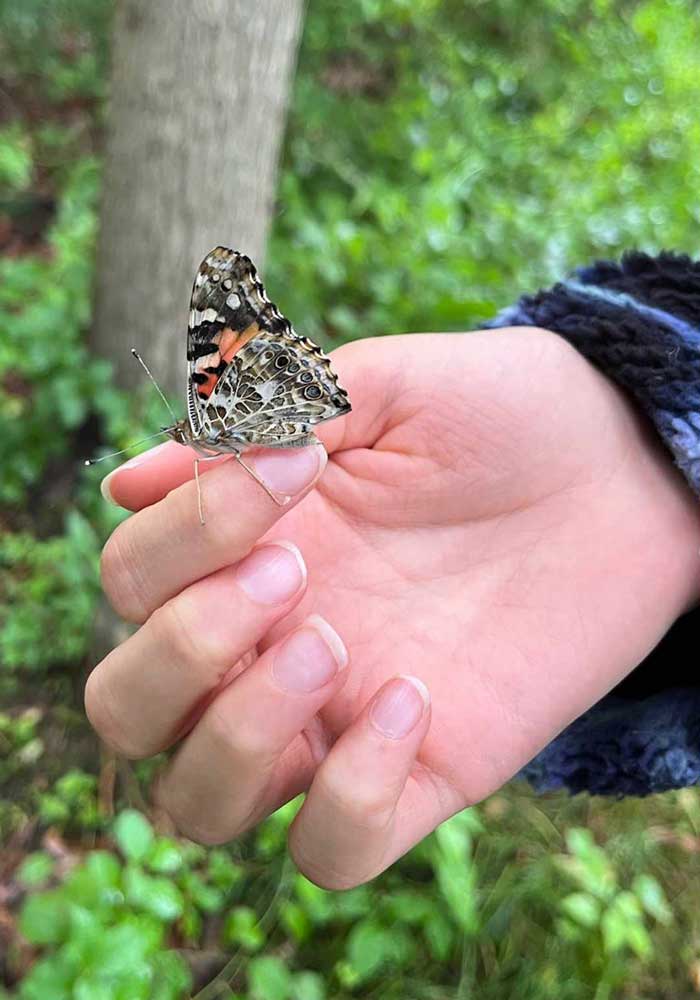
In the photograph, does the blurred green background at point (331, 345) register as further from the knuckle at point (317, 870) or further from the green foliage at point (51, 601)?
the knuckle at point (317, 870)

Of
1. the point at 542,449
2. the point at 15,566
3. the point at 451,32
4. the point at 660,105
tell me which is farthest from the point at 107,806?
the point at 660,105

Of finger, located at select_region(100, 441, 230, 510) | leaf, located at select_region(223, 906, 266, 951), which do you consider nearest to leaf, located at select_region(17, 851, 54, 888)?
leaf, located at select_region(223, 906, 266, 951)

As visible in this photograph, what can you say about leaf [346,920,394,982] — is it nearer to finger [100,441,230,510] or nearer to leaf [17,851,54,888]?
leaf [17,851,54,888]

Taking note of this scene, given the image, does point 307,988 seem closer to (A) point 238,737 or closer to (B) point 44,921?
(B) point 44,921

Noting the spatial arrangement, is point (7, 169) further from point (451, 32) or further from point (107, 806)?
point (107, 806)

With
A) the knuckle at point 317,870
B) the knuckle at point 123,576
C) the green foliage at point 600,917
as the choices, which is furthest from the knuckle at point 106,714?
the green foliage at point 600,917

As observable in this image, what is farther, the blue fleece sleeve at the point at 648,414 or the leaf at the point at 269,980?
the leaf at the point at 269,980

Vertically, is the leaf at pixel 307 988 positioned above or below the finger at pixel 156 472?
below
